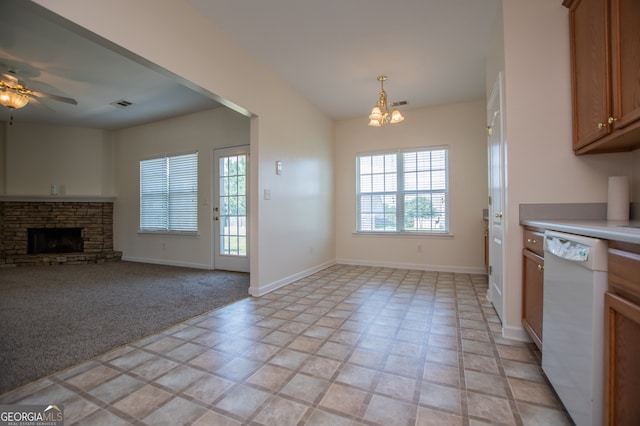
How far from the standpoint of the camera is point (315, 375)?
5.42ft

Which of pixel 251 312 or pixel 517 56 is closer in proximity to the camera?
pixel 517 56

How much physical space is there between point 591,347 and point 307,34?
314cm

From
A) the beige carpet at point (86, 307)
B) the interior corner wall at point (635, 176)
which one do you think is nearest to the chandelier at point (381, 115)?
the interior corner wall at point (635, 176)

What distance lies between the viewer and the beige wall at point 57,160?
18.2 ft

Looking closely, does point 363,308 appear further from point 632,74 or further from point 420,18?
point 420,18

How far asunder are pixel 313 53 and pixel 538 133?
237 cm

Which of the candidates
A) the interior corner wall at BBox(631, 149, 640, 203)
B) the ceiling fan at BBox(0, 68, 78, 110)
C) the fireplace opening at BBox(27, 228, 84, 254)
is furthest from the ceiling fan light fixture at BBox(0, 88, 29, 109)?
the interior corner wall at BBox(631, 149, 640, 203)

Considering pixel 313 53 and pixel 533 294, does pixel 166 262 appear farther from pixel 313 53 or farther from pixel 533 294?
pixel 533 294

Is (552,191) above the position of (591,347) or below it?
above

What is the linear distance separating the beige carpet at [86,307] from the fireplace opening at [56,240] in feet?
3.43

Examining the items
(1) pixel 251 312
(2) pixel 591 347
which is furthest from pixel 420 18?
(1) pixel 251 312

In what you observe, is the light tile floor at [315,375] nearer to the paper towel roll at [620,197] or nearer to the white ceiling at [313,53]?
the paper towel roll at [620,197]

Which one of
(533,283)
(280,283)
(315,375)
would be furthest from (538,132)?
(280,283)

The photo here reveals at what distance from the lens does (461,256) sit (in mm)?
4520
